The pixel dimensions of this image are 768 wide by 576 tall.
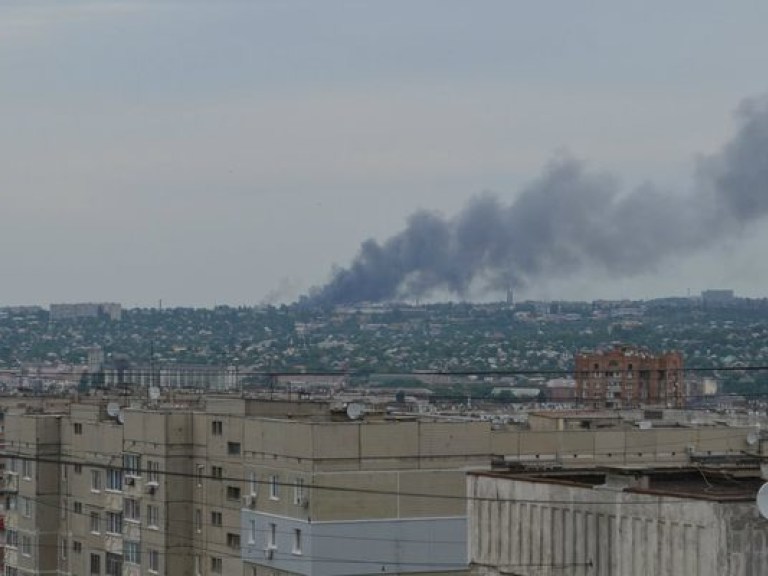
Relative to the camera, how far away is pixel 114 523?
63.0 metres

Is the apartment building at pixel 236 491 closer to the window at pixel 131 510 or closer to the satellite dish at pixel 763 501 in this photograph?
the window at pixel 131 510

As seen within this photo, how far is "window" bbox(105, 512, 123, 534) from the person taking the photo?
6253 cm

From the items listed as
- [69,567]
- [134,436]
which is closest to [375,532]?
[134,436]

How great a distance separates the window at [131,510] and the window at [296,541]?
972cm

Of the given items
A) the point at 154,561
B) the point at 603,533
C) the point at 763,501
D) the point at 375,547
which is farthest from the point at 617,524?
the point at 154,561

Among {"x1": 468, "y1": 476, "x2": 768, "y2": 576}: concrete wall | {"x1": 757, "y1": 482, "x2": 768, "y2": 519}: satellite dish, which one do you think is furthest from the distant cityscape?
{"x1": 757, "y1": 482, "x2": 768, "y2": 519}: satellite dish

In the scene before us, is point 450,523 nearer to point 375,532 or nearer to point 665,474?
point 375,532

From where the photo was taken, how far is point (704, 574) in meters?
26.5

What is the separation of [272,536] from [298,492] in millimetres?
1526

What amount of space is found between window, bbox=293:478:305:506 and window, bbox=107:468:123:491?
10.7 metres

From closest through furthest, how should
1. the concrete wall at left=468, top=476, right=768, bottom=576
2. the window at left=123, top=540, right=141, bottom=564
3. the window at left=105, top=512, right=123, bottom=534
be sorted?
1. the concrete wall at left=468, top=476, right=768, bottom=576
2. the window at left=123, top=540, right=141, bottom=564
3. the window at left=105, top=512, right=123, bottom=534

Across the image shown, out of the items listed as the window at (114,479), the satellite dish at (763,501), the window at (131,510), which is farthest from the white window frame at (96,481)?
the satellite dish at (763,501)

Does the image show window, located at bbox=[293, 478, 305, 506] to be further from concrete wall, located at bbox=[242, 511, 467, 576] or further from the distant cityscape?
concrete wall, located at bbox=[242, 511, 467, 576]

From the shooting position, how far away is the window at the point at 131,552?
200 ft
